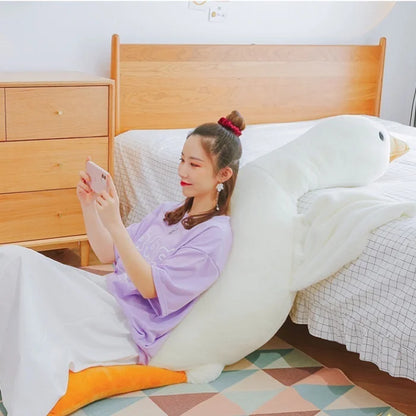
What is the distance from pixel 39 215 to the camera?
274 cm

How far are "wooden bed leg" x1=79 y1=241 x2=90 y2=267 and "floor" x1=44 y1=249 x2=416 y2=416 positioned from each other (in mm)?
864

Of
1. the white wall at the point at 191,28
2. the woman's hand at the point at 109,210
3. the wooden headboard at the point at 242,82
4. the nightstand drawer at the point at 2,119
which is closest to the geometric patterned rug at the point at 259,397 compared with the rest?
the woman's hand at the point at 109,210

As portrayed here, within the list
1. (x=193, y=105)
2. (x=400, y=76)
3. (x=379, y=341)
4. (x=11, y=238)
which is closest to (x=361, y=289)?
(x=379, y=341)

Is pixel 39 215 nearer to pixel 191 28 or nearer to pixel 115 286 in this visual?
pixel 115 286

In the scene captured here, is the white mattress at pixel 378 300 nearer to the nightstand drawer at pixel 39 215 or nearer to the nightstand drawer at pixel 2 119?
the nightstand drawer at pixel 39 215

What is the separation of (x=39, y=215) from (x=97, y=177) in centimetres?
91

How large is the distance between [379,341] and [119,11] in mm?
1907

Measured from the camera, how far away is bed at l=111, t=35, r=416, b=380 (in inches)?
75.0

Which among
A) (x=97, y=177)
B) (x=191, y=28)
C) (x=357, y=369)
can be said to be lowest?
(x=357, y=369)

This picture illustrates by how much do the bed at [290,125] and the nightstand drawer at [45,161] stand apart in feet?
0.80

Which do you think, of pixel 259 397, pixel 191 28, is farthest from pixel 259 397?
pixel 191 28

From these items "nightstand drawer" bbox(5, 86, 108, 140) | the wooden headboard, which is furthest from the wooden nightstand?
the wooden headboard

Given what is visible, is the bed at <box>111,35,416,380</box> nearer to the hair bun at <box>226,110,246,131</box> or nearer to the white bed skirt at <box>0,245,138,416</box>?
the hair bun at <box>226,110,246,131</box>

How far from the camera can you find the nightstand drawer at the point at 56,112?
102 inches
